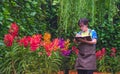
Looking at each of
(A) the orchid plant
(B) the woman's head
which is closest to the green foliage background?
(B) the woman's head

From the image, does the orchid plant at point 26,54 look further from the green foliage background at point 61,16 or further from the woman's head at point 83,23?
the woman's head at point 83,23

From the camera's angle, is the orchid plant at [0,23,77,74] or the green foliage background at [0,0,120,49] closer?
the green foliage background at [0,0,120,49]

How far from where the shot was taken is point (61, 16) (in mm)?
4367

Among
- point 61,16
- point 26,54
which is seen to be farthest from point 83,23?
point 26,54

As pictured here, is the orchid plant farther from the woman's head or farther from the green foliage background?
the woman's head

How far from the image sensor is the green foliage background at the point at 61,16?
4.26 meters

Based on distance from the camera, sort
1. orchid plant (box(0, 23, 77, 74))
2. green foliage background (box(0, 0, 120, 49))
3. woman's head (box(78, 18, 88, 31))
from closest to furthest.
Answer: green foliage background (box(0, 0, 120, 49))
woman's head (box(78, 18, 88, 31))
orchid plant (box(0, 23, 77, 74))

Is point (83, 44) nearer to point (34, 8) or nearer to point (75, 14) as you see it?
point (75, 14)

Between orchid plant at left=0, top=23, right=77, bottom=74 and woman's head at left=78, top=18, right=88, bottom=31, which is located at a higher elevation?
woman's head at left=78, top=18, right=88, bottom=31

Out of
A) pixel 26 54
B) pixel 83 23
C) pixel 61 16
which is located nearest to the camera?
pixel 61 16

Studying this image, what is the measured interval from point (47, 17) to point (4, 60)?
2.29 metres

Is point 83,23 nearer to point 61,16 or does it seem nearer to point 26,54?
point 61,16

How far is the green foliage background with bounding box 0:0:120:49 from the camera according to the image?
426 centimetres

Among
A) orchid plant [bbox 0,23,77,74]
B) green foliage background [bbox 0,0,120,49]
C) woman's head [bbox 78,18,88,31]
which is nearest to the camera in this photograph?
green foliage background [bbox 0,0,120,49]
